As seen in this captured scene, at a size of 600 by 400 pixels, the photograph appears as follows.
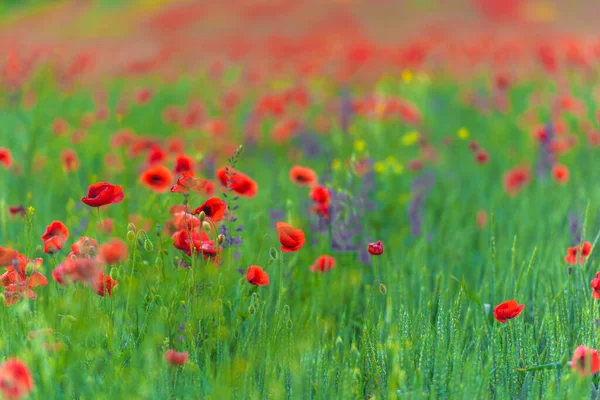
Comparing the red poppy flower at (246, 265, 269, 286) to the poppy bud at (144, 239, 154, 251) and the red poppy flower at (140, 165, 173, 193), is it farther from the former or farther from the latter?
the red poppy flower at (140, 165, 173, 193)

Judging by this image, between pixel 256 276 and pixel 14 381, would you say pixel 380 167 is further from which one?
pixel 14 381

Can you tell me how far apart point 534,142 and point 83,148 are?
2.40m

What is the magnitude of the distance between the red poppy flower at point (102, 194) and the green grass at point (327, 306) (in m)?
0.11

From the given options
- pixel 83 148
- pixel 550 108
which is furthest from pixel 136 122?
pixel 550 108

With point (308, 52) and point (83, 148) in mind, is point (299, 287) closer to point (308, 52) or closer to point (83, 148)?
point (83, 148)

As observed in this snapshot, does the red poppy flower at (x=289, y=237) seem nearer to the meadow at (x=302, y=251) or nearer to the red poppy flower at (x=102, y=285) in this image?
the meadow at (x=302, y=251)

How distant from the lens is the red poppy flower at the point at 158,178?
1.81 m

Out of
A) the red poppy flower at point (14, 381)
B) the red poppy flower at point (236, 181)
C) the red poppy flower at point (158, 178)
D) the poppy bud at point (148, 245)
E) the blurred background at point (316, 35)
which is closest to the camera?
the red poppy flower at point (14, 381)

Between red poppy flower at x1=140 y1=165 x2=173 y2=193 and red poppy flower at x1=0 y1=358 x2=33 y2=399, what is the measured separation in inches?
32.5

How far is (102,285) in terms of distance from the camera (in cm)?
143

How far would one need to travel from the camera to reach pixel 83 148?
337cm

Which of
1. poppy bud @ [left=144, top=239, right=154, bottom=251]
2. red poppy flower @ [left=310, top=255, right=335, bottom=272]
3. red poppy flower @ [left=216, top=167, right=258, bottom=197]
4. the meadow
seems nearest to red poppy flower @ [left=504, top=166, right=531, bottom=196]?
the meadow

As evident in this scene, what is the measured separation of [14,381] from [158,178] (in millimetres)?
882

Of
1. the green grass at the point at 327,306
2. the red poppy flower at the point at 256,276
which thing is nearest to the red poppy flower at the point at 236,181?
the green grass at the point at 327,306
